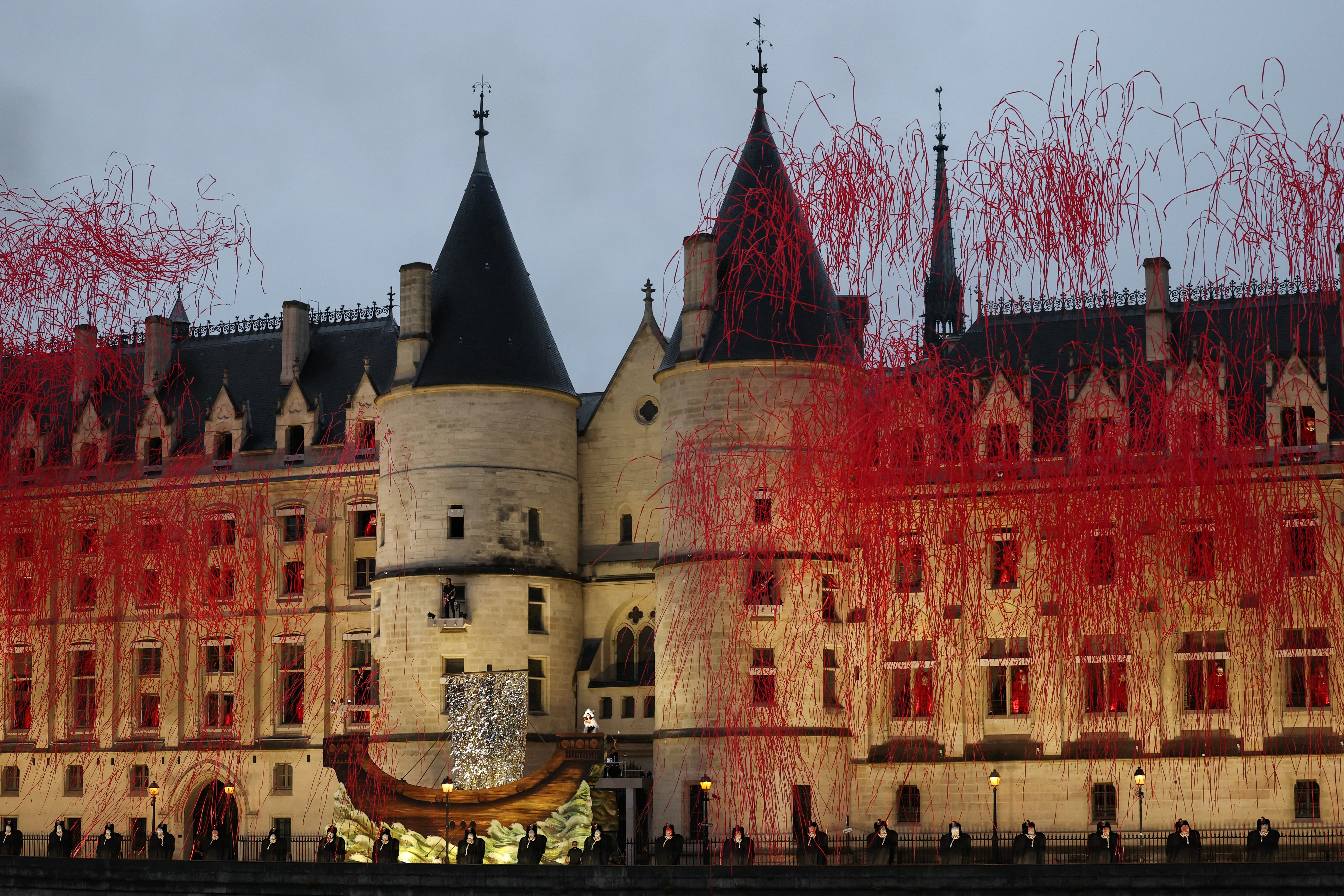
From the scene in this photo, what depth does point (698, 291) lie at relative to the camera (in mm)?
52188

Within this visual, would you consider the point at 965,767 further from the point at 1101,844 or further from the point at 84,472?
the point at 84,472

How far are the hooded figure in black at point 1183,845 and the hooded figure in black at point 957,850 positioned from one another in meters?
4.52

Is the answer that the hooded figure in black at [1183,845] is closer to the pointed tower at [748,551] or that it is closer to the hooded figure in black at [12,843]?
the pointed tower at [748,551]

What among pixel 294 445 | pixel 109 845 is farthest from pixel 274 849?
pixel 294 445

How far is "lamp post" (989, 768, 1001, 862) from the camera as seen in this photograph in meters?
41.8

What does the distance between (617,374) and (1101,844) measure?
2178 cm

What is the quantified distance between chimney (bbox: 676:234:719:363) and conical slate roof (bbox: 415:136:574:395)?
18.3 feet

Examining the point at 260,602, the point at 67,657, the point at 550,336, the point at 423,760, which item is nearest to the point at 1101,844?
the point at 423,760

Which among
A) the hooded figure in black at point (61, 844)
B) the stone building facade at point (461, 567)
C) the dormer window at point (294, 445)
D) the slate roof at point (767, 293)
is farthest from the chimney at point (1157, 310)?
the hooded figure in black at point (61, 844)

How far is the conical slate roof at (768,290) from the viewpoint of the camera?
50656 millimetres

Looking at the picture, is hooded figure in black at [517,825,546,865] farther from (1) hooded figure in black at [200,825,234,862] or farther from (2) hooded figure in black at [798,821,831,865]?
(1) hooded figure in black at [200,825,234,862]

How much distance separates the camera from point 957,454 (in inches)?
2012

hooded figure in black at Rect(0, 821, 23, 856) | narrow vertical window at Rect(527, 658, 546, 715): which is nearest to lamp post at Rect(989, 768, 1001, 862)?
narrow vertical window at Rect(527, 658, 546, 715)

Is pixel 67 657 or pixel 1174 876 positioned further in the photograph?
pixel 67 657
